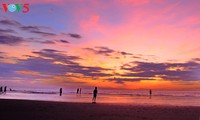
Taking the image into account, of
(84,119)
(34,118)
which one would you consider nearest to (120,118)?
(84,119)

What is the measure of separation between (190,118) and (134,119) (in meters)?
5.36

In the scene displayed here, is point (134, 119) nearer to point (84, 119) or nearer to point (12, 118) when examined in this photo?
point (84, 119)

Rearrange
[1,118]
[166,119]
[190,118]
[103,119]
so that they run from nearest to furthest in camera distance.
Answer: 1. [1,118]
2. [103,119]
3. [166,119]
4. [190,118]

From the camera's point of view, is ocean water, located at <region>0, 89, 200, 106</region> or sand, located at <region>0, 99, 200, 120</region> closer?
sand, located at <region>0, 99, 200, 120</region>

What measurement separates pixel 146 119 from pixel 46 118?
7240 millimetres

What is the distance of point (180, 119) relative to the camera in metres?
22.4

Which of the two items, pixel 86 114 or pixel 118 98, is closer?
pixel 86 114

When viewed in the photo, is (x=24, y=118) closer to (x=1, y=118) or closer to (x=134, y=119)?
(x=1, y=118)

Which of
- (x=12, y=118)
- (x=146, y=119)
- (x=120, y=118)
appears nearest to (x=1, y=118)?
(x=12, y=118)

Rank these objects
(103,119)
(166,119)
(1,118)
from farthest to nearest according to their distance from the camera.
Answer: (166,119) < (103,119) < (1,118)

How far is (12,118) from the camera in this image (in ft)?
63.2

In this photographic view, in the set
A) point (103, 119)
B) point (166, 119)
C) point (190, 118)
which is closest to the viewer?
point (103, 119)

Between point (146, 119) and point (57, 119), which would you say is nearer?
point (57, 119)

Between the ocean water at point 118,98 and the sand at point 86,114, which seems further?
the ocean water at point 118,98
